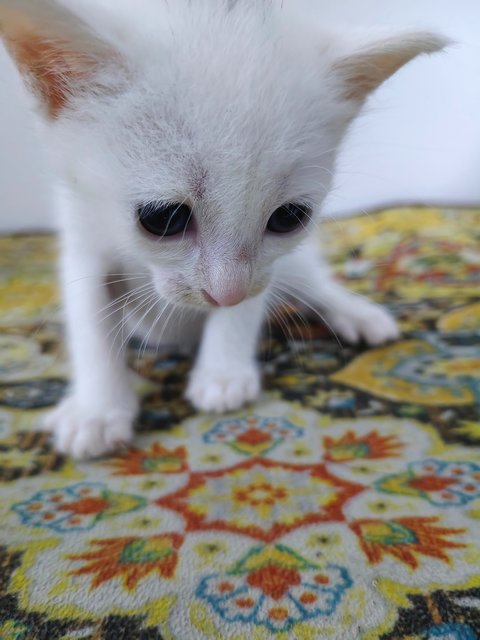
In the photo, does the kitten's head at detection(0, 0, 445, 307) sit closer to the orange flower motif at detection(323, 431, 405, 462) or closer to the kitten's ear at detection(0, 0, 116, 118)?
the kitten's ear at detection(0, 0, 116, 118)

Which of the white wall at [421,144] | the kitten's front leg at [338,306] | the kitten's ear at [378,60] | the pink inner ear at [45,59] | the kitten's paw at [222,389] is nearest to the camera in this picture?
the pink inner ear at [45,59]

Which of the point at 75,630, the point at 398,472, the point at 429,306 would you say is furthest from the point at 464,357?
the point at 75,630

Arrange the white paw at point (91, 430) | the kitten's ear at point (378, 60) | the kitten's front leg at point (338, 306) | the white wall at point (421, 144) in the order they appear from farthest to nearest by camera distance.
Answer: the white wall at point (421, 144) → the kitten's front leg at point (338, 306) → the white paw at point (91, 430) → the kitten's ear at point (378, 60)

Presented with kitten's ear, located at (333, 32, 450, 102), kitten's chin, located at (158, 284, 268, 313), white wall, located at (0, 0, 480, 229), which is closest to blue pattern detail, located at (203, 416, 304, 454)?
kitten's chin, located at (158, 284, 268, 313)

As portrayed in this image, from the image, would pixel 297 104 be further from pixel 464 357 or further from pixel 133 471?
pixel 464 357

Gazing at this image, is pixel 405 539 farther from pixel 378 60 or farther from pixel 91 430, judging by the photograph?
pixel 378 60

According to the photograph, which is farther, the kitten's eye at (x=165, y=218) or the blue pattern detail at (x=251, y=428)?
Answer: the blue pattern detail at (x=251, y=428)

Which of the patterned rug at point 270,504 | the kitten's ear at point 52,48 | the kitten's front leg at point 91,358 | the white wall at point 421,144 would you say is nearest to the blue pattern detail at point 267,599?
the patterned rug at point 270,504

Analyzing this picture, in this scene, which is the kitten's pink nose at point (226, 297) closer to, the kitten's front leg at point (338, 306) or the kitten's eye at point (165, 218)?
the kitten's eye at point (165, 218)

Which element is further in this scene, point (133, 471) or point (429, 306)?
point (429, 306)
